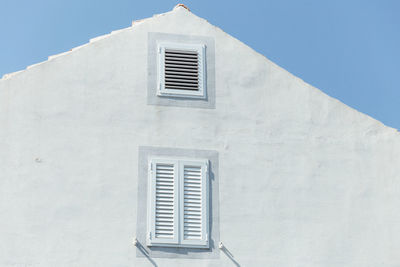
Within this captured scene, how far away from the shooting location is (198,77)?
2405 centimetres

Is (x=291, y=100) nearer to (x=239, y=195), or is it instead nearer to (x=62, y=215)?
(x=239, y=195)

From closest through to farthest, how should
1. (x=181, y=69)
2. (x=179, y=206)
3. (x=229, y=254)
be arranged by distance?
(x=229, y=254), (x=179, y=206), (x=181, y=69)

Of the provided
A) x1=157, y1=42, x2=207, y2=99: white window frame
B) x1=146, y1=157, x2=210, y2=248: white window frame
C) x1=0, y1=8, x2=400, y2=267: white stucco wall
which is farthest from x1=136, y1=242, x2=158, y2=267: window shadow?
x1=157, y1=42, x2=207, y2=99: white window frame

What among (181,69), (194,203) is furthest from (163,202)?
(181,69)

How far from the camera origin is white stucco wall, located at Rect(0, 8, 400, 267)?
21.9 m

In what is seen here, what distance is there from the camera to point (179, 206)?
886 inches

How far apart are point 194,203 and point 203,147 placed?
151 centimetres

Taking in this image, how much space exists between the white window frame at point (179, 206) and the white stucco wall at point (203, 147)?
1.29 ft

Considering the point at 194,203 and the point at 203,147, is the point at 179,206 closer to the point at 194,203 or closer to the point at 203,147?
the point at 194,203

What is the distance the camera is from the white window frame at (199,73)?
2364 centimetres

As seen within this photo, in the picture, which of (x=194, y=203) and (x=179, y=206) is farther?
(x=194, y=203)

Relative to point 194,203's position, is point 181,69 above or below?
above

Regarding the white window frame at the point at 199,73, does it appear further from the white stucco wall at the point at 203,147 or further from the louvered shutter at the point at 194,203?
the louvered shutter at the point at 194,203

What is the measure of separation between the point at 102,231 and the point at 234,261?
3.29m
